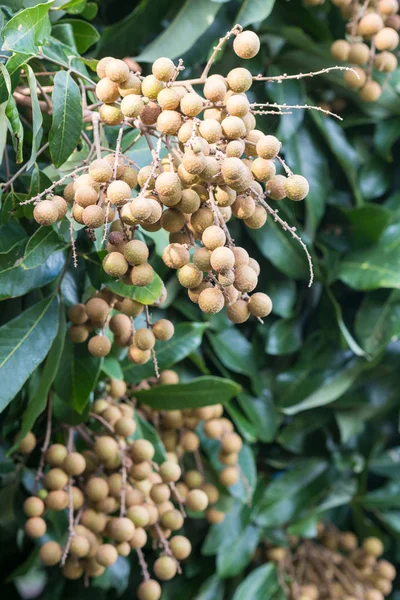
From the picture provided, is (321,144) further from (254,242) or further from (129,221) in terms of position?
(129,221)

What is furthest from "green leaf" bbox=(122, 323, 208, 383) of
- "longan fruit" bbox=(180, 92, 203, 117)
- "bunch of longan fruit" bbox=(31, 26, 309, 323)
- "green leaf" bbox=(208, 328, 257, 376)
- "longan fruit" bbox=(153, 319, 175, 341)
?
"longan fruit" bbox=(180, 92, 203, 117)

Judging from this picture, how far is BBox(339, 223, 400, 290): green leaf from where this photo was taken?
1104 millimetres

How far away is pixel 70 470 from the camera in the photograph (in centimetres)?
81

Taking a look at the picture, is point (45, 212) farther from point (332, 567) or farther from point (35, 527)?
point (332, 567)

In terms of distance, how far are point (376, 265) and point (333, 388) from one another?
0.21m

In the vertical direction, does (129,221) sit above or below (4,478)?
above

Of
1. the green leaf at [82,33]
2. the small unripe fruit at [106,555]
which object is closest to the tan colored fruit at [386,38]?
the green leaf at [82,33]

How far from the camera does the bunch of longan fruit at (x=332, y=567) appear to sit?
1180 millimetres

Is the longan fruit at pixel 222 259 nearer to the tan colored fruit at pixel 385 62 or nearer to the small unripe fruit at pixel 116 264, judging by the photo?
the small unripe fruit at pixel 116 264

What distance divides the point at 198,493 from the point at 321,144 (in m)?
0.62

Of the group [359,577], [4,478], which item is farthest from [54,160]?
[359,577]

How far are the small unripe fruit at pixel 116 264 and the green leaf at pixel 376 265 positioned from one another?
0.60 meters

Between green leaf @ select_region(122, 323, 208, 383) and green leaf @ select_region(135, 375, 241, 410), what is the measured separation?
0.03 metres

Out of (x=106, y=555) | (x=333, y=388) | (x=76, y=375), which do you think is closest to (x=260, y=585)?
(x=333, y=388)
